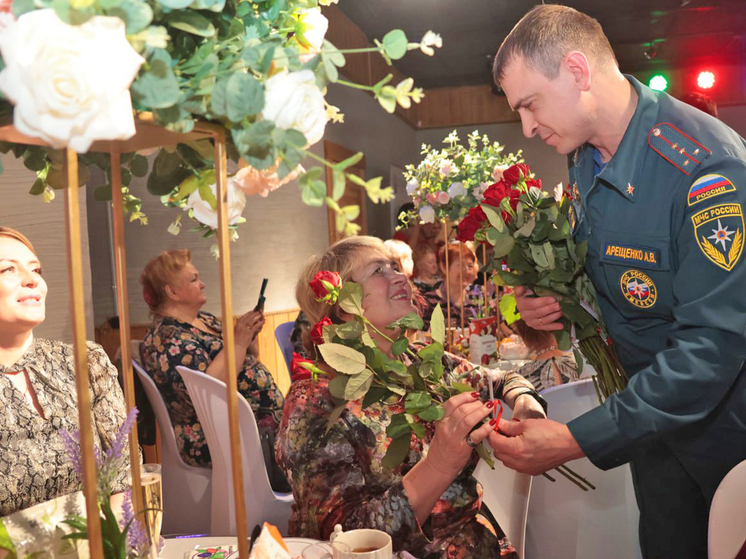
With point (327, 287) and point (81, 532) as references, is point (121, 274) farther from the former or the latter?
point (327, 287)

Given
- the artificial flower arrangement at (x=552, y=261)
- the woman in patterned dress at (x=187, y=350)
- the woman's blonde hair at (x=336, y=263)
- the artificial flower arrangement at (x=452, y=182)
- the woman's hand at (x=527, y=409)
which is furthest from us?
the artificial flower arrangement at (x=452, y=182)

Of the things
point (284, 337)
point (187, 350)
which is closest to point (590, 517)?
point (187, 350)

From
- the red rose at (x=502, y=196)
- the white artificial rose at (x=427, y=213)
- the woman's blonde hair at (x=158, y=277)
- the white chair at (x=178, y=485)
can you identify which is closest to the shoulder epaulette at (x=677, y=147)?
the red rose at (x=502, y=196)

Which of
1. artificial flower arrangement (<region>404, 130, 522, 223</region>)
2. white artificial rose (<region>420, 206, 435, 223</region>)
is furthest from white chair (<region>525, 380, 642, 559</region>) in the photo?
white artificial rose (<region>420, 206, 435, 223</region>)

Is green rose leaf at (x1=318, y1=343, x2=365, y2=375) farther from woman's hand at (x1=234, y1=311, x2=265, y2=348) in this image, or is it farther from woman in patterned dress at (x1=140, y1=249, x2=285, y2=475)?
woman's hand at (x1=234, y1=311, x2=265, y2=348)

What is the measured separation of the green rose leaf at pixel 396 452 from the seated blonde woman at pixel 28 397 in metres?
0.84

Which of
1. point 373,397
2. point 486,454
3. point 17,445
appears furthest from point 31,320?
point 486,454

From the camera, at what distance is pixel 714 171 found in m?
1.40

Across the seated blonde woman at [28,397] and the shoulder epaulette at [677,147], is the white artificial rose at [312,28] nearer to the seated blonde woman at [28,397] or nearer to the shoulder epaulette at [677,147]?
the shoulder epaulette at [677,147]

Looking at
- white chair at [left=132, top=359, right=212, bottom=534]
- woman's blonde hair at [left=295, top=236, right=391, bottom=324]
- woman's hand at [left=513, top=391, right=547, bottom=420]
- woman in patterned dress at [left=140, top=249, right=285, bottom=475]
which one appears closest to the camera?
woman's hand at [left=513, top=391, right=547, bottom=420]

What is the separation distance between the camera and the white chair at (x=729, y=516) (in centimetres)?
126

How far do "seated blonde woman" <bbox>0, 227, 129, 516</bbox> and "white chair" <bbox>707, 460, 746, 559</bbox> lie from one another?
1.41 m

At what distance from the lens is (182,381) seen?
3.03m

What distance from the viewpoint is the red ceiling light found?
7.46 m
